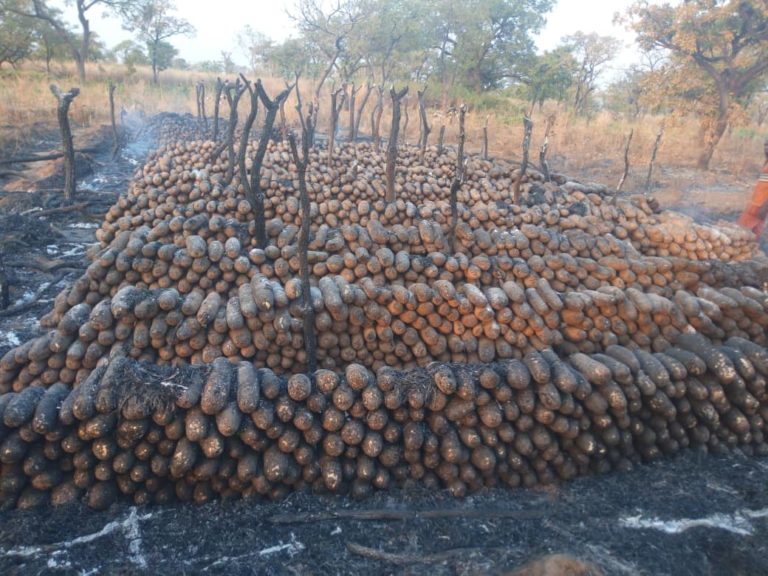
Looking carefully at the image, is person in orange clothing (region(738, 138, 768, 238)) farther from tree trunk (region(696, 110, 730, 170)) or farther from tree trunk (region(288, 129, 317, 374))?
tree trunk (region(288, 129, 317, 374))

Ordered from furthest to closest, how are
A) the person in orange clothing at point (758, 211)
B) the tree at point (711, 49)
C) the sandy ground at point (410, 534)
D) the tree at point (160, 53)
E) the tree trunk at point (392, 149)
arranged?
the tree at point (160, 53) < the tree at point (711, 49) < the person in orange clothing at point (758, 211) < the tree trunk at point (392, 149) < the sandy ground at point (410, 534)

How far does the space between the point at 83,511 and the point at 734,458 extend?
4.47 metres

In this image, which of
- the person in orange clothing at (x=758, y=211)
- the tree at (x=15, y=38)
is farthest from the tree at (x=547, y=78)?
the tree at (x=15, y=38)

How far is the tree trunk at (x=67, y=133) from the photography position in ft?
23.2

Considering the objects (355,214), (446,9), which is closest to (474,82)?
(446,9)

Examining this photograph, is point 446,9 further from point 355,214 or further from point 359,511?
point 359,511

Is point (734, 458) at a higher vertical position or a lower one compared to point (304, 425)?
lower

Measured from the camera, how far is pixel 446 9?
56.9ft

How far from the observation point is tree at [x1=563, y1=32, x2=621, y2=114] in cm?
1939

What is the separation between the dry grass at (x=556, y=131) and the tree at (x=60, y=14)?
243cm

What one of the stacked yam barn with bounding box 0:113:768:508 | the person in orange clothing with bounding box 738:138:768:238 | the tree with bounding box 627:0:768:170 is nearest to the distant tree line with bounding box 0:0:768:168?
the tree with bounding box 627:0:768:170

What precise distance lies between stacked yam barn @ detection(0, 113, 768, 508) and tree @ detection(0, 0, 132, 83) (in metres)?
17.9

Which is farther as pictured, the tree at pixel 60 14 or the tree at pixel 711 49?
the tree at pixel 60 14

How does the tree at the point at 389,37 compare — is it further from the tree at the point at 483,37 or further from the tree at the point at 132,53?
the tree at the point at 132,53
